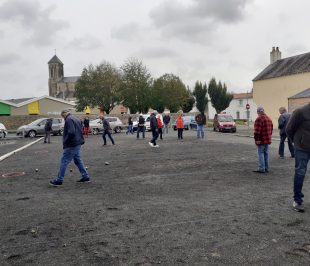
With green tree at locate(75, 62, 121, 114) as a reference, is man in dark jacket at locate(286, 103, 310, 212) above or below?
below

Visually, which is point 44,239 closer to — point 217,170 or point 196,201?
point 196,201

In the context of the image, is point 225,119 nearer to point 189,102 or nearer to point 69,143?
point 69,143

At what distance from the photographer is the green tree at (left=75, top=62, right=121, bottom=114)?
6203cm

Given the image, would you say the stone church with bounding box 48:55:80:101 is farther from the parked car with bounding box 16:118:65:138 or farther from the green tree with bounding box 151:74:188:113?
the parked car with bounding box 16:118:65:138

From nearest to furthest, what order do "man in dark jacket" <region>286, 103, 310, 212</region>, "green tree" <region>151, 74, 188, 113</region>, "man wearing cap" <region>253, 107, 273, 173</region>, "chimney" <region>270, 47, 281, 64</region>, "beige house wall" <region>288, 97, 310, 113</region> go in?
1. "man in dark jacket" <region>286, 103, 310, 212</region>
2. "man wearing cap" <region>253, 107, 273, 173</region>
3. "beige house wall" <region>288, 97, 310, 113</region>
4. "chimney" <region>270, 47, 281, 64</region>
5. "green tree" <region>151, 74, 188, 113</region>

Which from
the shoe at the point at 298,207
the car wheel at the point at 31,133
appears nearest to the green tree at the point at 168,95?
the car wheel at the point at 31,133

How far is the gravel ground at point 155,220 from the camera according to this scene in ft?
13.0

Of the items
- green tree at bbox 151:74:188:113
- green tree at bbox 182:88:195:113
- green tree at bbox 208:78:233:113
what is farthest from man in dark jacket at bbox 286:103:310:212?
green tree at bbox 208:78:233:113

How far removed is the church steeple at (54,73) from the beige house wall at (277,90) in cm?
10799

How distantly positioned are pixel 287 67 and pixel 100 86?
3093cm

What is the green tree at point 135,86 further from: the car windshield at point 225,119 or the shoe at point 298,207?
the shoe at point 298,207

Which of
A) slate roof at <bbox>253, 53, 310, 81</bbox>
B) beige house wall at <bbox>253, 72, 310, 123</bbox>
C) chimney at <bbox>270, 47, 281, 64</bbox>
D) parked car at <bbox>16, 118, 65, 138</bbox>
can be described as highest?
chimney at <bbox>270, 47, 281, 64</bbox>

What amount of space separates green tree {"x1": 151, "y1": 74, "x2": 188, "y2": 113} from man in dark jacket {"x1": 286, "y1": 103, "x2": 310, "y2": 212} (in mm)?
59283

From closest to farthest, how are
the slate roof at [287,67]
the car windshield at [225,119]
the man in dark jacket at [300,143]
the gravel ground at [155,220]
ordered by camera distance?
the gravel ground at [155,220] → the man in dark jacket at [300,143] → the car windshield at [225,119] → the slate roof at [287,67]
